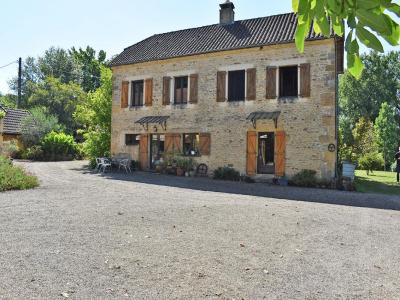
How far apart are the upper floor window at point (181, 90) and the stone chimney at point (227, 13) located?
4032mm

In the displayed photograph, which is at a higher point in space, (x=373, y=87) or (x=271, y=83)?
(x=373, y=87)

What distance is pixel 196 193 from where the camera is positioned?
11.0 meters

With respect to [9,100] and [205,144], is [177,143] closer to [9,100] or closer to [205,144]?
[205,144]

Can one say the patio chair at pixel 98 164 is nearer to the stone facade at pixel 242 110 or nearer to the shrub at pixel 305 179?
the stone facade at pixel 242 110

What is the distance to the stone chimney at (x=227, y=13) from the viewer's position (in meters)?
18.3

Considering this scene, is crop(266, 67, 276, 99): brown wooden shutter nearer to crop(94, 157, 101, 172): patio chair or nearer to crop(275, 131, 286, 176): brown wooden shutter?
crop(275, 131, 286, 176): brown wooden shutter

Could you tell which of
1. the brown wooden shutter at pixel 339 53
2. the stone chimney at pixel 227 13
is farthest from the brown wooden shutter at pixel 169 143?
the brown wooden shutter at pixel 339 53

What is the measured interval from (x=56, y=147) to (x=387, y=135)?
2799 centimetres

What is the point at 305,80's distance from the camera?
14320 millimetres

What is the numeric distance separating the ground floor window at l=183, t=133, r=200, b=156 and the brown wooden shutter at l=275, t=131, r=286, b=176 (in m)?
3.93

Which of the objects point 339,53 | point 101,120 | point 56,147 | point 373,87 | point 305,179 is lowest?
point 305,179

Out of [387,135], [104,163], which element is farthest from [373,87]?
[104,163]

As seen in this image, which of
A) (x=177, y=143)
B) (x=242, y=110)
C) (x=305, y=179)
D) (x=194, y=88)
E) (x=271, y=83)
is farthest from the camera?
(x=177, y=143)

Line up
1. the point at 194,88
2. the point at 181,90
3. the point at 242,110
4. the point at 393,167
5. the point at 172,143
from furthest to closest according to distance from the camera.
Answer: the point at 393,167, the point at 181,90, the point at 172,143, the point at 194,88, the point at 242,110
